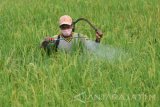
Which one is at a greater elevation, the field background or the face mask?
the face mask

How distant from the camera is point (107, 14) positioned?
6.45 meters

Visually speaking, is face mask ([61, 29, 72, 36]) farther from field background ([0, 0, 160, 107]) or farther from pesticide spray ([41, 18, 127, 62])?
field background ([0, 0, 160, 107])

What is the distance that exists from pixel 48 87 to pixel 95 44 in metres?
1.20

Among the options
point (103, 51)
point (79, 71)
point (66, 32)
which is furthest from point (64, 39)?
point (79, 71)

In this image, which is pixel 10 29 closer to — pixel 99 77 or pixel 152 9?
pixel 152 9

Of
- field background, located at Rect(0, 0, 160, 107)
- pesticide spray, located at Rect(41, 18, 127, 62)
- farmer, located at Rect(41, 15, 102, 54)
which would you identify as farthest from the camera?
farmer, located at Rect(41, 15, 102, 54)

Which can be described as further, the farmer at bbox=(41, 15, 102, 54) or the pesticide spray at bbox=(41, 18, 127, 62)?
the farmer at bbox=(41, 15, 102, 54)

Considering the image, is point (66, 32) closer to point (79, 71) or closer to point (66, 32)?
point (66, 32)

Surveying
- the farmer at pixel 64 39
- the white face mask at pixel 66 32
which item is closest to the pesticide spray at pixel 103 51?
the farmer at pixel 64 39

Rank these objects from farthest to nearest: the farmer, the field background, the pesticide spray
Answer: the farmer
the pesticide spray
the field background

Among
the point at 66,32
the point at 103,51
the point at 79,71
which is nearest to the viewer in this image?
the point at 79,71

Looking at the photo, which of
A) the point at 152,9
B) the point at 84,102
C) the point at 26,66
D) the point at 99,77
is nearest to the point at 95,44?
the point at 26,66

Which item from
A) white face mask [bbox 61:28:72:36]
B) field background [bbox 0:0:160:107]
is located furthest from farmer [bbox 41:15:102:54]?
field background [bbox 0:0:160:107]

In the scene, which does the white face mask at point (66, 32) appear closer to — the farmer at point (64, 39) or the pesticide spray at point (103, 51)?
the farmer at point (64, 39)
